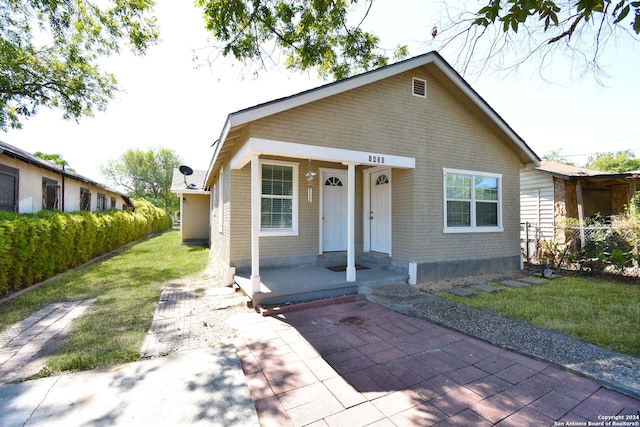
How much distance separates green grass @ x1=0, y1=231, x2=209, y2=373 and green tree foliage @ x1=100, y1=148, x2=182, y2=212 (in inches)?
1504

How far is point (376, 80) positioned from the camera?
6.55 m

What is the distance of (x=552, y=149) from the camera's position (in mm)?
48469

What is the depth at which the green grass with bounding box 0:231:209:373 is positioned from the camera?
3455 millimetres

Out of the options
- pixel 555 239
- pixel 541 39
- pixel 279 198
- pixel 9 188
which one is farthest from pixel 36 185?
pixel 555 239

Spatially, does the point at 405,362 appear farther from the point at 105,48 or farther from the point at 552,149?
the point at 552,149

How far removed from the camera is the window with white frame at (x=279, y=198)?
7027 mm

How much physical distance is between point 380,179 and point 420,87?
8.25 ft

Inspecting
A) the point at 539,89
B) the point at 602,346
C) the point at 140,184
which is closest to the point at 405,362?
the point at 602,346

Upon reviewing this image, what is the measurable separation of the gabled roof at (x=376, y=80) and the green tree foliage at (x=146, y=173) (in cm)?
4154

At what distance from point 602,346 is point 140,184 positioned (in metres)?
51.7

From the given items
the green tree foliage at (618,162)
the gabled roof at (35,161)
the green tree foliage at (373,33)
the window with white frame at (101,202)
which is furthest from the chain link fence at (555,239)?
the green tree foliage at (618,162)

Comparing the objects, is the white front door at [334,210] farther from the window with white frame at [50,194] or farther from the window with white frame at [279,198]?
the window with white frame at [50,194]

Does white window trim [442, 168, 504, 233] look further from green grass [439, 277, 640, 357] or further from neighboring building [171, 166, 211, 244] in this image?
neighboring building [171, 166, 211, 244]

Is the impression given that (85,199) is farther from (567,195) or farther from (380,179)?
(567,195)
